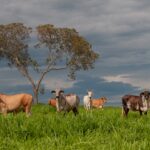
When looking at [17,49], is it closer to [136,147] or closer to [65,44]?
[65,44]

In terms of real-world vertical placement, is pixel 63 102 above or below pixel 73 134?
above

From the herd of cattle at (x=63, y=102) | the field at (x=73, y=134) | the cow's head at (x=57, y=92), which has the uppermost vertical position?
the cow's head at (x=57, y=92)

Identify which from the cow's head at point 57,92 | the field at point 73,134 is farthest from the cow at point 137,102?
the field at point 73,134

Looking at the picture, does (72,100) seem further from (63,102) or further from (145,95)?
(145,95)

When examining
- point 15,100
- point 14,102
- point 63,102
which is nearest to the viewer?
point 14,102

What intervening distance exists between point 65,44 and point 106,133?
153ft

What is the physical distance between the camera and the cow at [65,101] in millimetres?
27547

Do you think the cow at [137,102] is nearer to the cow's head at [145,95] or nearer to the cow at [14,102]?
the cow's head at [145,95]

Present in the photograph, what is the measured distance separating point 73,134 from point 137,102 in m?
17.3

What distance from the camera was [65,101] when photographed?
2806cm

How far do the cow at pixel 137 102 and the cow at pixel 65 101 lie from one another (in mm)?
3025

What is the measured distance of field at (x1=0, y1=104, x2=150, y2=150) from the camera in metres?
10.3

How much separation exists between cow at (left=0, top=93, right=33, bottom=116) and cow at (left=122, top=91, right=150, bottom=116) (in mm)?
6110

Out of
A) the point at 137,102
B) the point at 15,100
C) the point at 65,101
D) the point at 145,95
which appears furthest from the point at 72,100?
the point at 145,95
